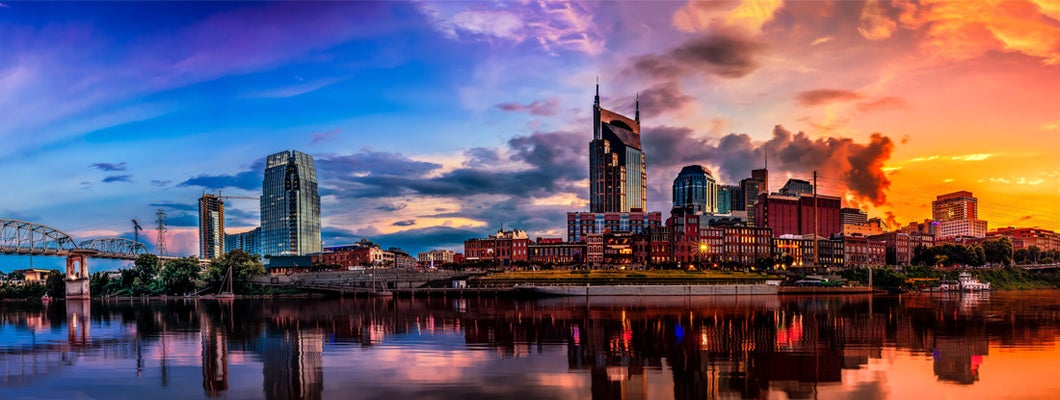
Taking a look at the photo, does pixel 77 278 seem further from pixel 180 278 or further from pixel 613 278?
pixel 613 278

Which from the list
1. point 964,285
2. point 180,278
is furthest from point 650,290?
point 180,278

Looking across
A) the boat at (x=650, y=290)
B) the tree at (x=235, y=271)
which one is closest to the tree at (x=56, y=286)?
the tree at (x=235, y=271)

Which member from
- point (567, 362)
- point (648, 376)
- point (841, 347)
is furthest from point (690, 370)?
point (841, 347)

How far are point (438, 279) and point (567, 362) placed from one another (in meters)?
116

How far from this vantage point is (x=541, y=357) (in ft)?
148

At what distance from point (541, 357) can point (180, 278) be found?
119 m

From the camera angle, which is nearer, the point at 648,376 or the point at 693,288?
the point at 648,376

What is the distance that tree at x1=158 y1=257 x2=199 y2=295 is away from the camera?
14038 cm

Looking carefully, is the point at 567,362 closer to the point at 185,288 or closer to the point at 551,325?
the point at 551,325

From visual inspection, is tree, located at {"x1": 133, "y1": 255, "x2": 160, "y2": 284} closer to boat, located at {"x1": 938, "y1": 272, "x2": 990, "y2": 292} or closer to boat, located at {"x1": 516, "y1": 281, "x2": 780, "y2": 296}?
boat, located at {"x1": 516, "y1": 281, "x2": 780, "y2": 296}

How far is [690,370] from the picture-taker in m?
39.4

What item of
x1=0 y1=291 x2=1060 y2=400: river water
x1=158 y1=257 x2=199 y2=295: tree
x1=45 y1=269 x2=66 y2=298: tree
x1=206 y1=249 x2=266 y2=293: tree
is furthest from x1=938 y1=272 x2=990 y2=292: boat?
x1=45 y1=269 x2=66 y2=298: tree

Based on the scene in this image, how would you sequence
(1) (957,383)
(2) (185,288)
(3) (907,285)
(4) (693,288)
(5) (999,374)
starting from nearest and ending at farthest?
(1) (957,383) < (5) (999,374) < (4) (693,288) < (2) (185,288) < (3) (907,285)

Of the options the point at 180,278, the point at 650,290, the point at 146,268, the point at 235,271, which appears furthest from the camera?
the point at 146,268
